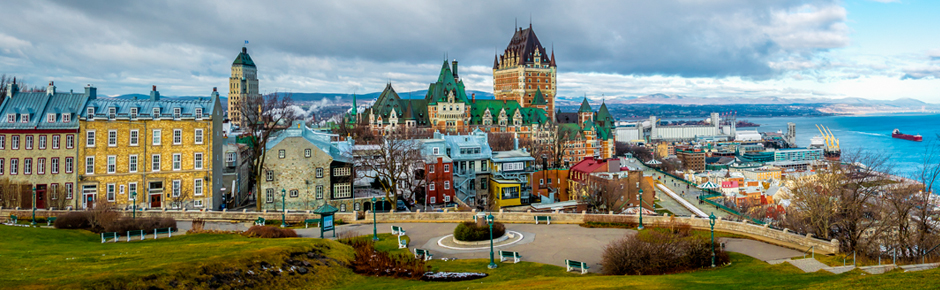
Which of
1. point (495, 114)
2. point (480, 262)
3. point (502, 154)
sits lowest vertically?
point (480, 262)

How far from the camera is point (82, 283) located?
1432cm

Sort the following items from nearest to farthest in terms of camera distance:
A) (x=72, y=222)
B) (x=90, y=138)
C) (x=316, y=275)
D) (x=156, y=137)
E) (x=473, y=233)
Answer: (x=316, y=275) → (x=473, y=233) → (x=72, y=222) → (x=90, y=138) → (x=156, y=137)

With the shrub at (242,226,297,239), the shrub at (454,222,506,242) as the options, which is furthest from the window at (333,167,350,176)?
the shrub at (454,222,506,242)

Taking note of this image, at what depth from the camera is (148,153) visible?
129 feet

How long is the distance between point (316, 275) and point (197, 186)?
25.1 m

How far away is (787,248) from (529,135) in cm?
10079

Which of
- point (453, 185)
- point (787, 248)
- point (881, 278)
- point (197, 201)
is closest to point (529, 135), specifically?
point (453, 185)

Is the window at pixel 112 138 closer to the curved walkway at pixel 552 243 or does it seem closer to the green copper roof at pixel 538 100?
the curved walkway at pixel 552 243

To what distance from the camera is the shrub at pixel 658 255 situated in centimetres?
2047

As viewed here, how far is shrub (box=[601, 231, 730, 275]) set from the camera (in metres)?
20.5

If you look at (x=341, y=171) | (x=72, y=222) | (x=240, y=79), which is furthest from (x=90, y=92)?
(x=240, y=79)

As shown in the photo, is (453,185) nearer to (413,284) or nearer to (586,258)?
(586,258)

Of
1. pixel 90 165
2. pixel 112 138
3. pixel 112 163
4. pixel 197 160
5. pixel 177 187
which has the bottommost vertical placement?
pixel 177 187

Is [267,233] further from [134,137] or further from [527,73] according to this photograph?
[527,73]
